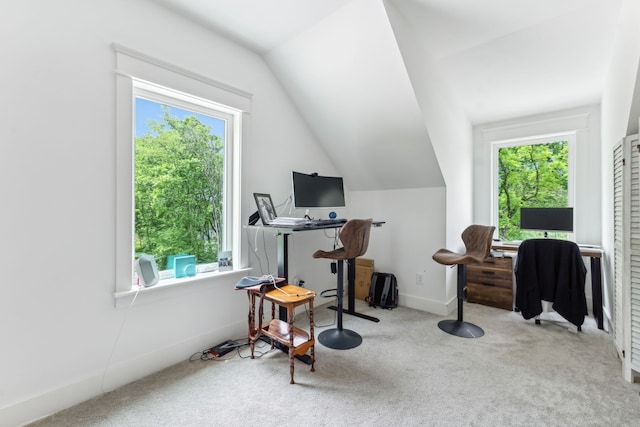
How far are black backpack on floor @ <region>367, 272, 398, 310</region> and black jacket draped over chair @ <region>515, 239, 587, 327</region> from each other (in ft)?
3.85

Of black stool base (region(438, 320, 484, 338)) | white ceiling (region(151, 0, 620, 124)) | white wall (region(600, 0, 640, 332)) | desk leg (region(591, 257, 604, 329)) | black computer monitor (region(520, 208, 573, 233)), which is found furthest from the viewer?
black computer monitor (region(520, 208, 573, 233))

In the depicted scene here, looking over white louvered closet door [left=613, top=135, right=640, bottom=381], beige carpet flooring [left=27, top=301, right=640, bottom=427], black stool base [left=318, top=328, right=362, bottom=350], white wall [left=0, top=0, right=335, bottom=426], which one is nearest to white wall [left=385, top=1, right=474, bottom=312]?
beige carpet flooring [left=27, top=301, right=640, bottom=427]

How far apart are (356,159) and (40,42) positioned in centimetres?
258

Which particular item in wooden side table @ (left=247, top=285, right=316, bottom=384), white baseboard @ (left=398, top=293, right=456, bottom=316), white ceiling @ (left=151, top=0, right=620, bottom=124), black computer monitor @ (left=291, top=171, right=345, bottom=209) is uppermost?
white ceiling @ (left=151, top=0, right=620, bottom=124)

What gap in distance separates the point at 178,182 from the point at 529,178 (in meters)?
4.05

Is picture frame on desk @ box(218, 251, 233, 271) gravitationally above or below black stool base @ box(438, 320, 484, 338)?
above

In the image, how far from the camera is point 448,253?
281 cm

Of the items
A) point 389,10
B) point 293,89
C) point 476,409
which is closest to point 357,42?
point 389,10

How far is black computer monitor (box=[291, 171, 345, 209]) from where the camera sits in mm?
2686

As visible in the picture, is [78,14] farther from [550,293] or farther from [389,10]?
[550,293]

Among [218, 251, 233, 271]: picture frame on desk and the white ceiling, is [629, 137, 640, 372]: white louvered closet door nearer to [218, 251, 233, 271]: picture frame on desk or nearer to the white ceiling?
the white ceiling

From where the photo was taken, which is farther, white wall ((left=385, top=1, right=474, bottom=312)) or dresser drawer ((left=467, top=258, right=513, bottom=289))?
dresser drawer ((left=467, top=258, right=513, bottom=289))

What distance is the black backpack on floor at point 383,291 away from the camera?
3.21 meters

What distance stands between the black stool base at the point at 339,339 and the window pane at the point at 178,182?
116 centimetres
